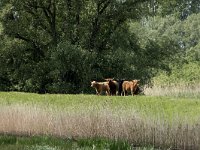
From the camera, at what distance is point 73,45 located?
2630 cm

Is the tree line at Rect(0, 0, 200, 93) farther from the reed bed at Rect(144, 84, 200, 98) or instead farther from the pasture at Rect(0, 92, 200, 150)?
the pasture at Rect(0, 92, 200, 150)

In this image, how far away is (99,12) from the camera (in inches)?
1133

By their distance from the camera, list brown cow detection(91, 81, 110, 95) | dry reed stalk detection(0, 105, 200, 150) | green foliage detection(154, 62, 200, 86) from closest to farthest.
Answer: dry reed stalk detection(0, 105, 200, 150) → brown cow detection(91, 81, 110, 95) → green foliage detection(154, 62, 200, 86)

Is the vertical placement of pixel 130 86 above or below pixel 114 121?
above

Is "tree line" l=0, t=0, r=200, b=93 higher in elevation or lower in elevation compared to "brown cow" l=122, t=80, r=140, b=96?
higher

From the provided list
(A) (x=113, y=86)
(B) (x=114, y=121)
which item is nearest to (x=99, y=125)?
(B) (x=114, y=121)

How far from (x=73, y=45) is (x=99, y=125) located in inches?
480

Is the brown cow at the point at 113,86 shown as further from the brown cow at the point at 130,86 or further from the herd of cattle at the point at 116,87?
the brown cow at the point at 130,86

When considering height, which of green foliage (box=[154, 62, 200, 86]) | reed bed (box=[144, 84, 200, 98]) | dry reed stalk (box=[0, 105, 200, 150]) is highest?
green foliage (box=[154, 62, 200, 86])

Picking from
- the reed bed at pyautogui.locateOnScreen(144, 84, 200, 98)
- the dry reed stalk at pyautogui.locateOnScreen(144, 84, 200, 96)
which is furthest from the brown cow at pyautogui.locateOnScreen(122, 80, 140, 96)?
the dry reed stalk at pyautogui.locateOnScreen(144, 84, 200, 96)

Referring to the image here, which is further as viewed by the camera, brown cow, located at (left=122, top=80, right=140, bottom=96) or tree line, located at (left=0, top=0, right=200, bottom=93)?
tree line, located at (left=0, top=0, right=200, bottom=93)

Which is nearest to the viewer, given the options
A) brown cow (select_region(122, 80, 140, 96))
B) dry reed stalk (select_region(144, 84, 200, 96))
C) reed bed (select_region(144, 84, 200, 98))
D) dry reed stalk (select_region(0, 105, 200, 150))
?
dry reed stalk (select_region(0, 105, 200, 150))

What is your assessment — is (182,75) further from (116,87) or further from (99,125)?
(99,125)

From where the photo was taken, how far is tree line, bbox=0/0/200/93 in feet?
88.2
